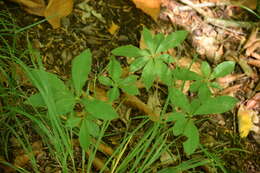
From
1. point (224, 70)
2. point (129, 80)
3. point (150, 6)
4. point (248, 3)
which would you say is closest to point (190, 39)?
point (150, 6)

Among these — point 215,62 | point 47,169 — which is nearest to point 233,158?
point 215,62

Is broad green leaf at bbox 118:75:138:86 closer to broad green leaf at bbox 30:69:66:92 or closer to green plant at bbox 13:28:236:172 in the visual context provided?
green plant at bbox 13:28:236:172

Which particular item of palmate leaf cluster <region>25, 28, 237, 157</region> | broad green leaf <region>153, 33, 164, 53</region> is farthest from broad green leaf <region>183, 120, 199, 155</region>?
broad green leaf <region>153, 33, 164, 53</region>

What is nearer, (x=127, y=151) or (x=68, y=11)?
(x=127, y=151)

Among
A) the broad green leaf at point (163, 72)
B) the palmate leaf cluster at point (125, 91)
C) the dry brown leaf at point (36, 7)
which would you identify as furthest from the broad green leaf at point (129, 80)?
the dry brown leaf at point (36, 7)

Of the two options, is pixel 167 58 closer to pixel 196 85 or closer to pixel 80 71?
pixel 196 85

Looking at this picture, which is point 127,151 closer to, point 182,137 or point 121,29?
point 182,137
